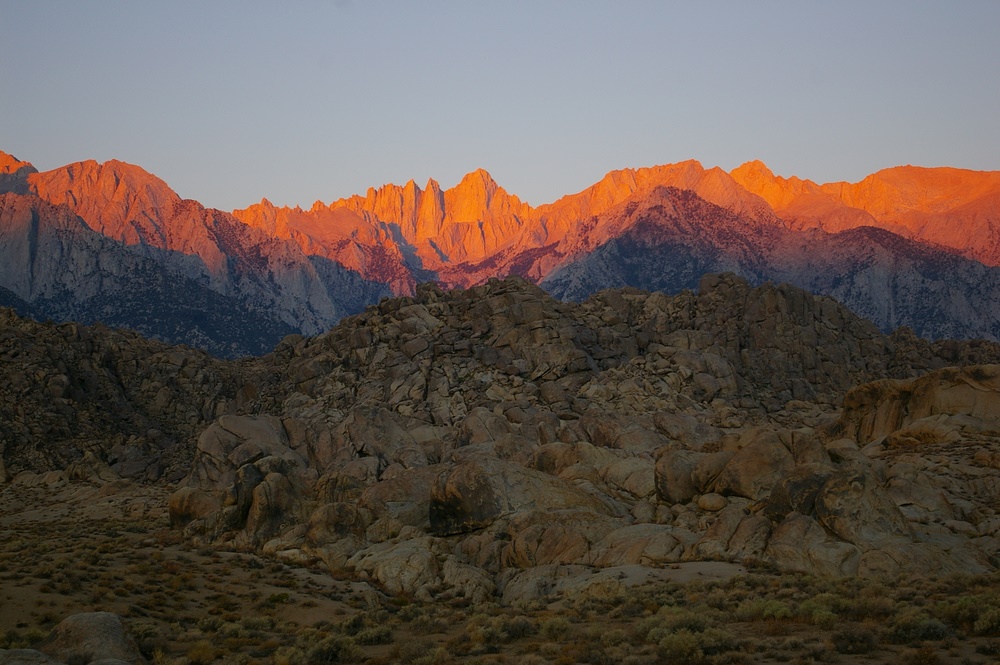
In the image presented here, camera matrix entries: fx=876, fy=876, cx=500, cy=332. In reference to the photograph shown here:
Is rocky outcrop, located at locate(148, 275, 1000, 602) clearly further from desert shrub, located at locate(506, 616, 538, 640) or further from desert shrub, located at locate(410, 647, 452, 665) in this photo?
desert shrub, located at locate(410, 647, 452, 665)

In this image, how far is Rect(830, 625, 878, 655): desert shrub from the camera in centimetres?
1992

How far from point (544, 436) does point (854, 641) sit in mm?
40977

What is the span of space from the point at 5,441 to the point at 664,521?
56.8m

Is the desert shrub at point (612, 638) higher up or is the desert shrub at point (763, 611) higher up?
the desert shrub at point (612, 638)

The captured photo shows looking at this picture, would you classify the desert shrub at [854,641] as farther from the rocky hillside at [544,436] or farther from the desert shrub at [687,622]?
the rocky hillside at [544,436]

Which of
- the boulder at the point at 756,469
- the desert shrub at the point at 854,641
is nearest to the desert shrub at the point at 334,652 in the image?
the desert shrub at the point at 854,641

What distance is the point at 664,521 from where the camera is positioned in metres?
39.8

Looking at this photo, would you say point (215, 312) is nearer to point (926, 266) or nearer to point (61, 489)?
point (61, 489)

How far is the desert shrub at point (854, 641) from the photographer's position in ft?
65.4

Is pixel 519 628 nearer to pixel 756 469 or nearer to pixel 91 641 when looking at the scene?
pixel 91 641

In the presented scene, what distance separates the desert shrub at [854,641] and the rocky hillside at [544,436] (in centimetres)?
953

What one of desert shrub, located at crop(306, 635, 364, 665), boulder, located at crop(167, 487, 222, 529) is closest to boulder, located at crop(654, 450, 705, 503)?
desert shrub, located at crop(306, 635, 364, 665)

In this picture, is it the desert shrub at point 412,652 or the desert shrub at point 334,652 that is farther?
the desert shrub at point 334,652

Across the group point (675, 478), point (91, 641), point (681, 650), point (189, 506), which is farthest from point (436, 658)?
point (189, 506)
